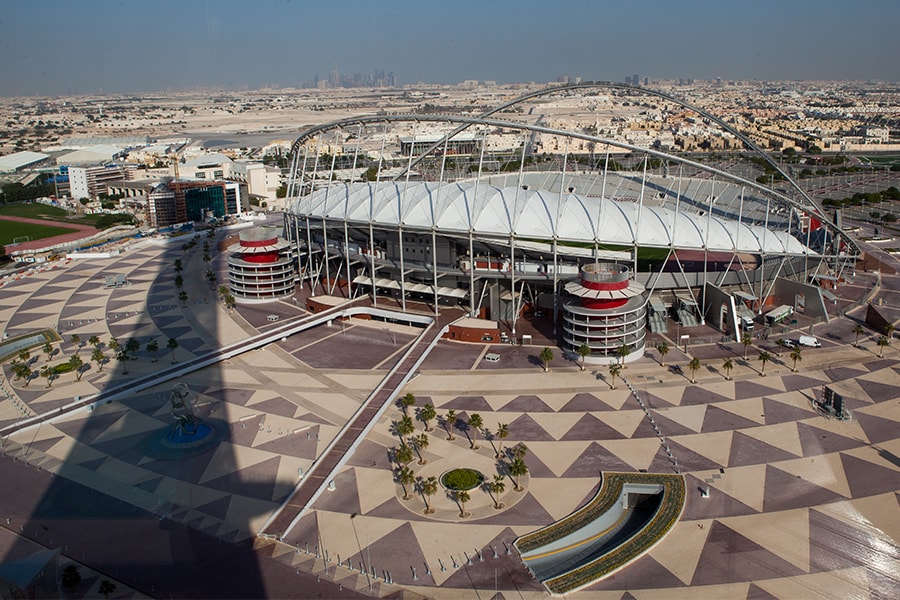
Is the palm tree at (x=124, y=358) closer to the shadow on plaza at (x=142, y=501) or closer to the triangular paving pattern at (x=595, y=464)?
the shadow on plaza at (x=142, y=501)

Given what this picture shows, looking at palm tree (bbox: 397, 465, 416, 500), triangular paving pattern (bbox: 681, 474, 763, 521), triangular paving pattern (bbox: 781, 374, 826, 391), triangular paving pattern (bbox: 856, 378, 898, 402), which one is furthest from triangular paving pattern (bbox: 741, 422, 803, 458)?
palm tree (bbox: 397, 465, 416, 500)

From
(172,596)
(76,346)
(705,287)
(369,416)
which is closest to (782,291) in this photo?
(705,287)

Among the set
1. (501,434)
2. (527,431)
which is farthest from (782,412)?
(501,434)

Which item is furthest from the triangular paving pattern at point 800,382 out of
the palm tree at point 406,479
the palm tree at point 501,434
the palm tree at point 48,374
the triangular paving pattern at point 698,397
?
the palm tree at point 48,374

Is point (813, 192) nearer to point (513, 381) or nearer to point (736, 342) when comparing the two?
point (736, 342)

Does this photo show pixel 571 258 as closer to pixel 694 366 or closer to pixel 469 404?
pixel 694 366
